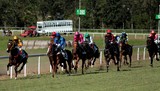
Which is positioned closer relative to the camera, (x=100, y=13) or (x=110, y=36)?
(x=110, y=36)

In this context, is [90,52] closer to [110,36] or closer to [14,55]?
[110,36]

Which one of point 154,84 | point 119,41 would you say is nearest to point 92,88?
point 154,84

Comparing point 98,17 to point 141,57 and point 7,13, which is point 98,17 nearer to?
point 7,13

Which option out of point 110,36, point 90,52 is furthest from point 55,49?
point 90,52

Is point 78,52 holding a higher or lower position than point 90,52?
higher

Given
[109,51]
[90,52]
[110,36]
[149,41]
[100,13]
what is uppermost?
[100,13]

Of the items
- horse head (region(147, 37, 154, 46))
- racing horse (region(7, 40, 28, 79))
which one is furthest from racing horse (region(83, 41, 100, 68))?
racing horse (region(7, 40, 28, 79))

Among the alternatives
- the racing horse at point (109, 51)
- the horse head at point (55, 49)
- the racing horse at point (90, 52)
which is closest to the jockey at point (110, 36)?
the racing horse at point (109, 51)

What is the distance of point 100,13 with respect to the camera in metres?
92.2

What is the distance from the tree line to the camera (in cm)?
9044

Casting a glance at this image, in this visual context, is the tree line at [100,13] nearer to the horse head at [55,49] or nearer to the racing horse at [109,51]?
the racing horse at [109,51]

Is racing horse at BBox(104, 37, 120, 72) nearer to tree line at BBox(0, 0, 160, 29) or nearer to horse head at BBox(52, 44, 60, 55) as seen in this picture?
horse head at BBox(52, 44, 60, 55)

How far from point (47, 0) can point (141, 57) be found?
2666 inches

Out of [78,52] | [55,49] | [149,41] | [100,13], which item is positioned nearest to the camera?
[55,49]
